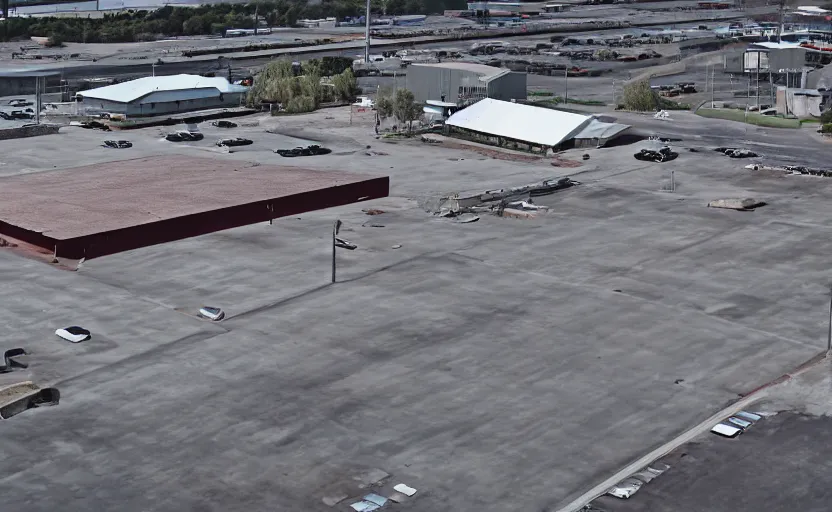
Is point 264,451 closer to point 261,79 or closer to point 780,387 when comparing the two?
point 780,387

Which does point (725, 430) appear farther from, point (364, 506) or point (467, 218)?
point (467, 218)

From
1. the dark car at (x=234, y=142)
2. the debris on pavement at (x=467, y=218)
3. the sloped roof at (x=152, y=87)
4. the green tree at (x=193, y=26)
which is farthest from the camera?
the green tree at (x=193, y=26)

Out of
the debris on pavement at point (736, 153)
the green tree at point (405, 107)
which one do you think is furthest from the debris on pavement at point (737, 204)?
the green tree at point (405, 107)

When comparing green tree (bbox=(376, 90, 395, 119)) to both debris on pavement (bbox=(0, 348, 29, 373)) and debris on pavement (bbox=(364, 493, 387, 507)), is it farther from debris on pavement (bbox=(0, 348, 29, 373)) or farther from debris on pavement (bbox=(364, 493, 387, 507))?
debris on pavement (bbox=(364, 493, 387, 507))

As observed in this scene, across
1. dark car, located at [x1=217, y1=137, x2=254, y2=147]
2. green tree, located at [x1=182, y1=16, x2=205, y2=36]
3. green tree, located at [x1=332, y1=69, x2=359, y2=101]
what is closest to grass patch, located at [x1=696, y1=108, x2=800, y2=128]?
green tree, located at [x1=332, y1=69, x2=359, y2=101]

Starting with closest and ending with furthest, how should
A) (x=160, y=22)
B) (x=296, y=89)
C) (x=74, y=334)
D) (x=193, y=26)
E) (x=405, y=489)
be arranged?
(x=405, y=489), (x=74, y=334), (x=296, y=89), (x=160, y=22), (x=193, y=26)

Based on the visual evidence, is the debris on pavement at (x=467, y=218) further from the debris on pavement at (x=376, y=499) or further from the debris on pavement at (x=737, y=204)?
the debris on pavement at (x=376, y=499)

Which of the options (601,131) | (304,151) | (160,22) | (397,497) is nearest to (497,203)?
(304,151)
